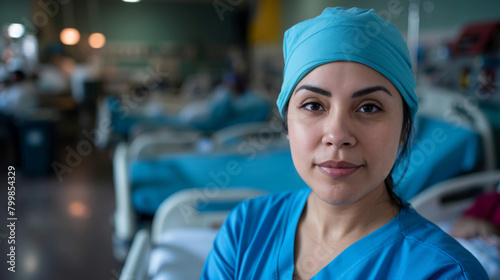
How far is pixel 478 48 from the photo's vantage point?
2.14m

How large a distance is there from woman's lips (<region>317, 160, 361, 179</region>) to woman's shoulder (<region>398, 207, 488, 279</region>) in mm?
169

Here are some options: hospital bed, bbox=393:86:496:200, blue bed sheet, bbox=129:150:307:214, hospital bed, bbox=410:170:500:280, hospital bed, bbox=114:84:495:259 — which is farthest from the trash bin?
hospital bed, bbox=410:170:500:280

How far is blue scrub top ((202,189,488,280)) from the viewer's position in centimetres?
69

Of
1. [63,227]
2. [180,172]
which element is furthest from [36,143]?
[180,172]

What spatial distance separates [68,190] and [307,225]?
11.8 ft

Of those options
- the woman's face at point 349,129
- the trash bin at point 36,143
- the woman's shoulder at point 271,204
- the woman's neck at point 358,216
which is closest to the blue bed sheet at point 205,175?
the woman's shoulder at point 271,204

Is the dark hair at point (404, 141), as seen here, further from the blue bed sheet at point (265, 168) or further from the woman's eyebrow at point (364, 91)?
the blue bed sheet at point (265, 168)

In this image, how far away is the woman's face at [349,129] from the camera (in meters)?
0.71

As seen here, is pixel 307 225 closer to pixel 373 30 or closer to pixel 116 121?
pixel 373 30

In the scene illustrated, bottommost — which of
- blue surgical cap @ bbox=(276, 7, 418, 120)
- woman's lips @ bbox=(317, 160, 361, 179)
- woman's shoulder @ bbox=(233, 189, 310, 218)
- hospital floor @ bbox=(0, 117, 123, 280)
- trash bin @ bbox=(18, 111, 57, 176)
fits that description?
hospital floor @ bbox=(0, 117, 123, 280)

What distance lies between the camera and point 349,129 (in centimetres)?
70

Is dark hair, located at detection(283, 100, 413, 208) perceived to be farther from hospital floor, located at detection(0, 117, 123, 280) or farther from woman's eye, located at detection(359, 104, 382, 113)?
hospital floor, located at detection(0, 117, 123, 280)

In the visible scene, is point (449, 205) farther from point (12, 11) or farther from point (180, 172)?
point (12, 11)

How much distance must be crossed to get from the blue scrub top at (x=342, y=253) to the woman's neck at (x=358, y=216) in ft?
0.07
